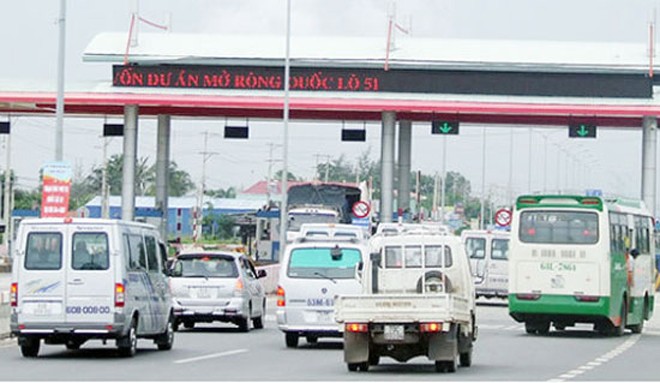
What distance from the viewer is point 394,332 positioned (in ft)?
69.6

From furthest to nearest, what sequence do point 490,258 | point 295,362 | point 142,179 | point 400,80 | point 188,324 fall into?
point 142,179 < point 400,80 < point 490,258 < point 188,324 < point 295,362

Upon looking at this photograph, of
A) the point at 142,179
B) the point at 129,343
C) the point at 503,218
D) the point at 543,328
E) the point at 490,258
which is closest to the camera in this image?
the point at 129,343

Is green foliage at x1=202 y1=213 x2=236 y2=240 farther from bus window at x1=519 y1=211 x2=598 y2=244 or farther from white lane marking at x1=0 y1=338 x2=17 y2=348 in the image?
white lane marking at x1=0 y1=338 x2=17 y2=348

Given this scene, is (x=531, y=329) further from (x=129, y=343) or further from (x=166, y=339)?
(x=129, y=343)

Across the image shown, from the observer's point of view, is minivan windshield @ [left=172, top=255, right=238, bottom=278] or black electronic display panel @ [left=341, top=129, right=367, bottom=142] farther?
black electronic display panel @ [left=341, top=129, right=367, bottom=142]

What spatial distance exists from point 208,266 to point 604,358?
916 centimetres

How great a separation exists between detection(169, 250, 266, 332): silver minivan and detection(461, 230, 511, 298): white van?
67.2ft

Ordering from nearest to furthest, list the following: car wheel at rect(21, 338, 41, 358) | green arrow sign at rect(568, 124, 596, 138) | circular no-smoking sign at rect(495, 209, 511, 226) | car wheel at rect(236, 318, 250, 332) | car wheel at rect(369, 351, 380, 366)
Result: car wheel at rect(369, 351, 380, 366), car wheel at rect(21, 338, 41, 358), car wheel at rect(236, 318, 250, 332), green arrow sign at rect(568, 124, 596, 138), circular no-smoking sign at rect(495, 209, 511, 226)

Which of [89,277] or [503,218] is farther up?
[503,218]

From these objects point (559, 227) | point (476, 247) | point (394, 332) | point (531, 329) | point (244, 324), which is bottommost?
point (531, 329)

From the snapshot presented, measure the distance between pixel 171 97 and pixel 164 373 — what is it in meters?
33.1

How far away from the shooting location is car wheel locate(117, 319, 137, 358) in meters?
23.9

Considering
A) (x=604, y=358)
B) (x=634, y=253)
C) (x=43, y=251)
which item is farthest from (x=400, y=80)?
(x=43, y=251)

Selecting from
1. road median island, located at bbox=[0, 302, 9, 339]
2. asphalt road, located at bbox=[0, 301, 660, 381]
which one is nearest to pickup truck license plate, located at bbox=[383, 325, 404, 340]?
asphalt road, located at bbox=[0, 301, 660, 381]
